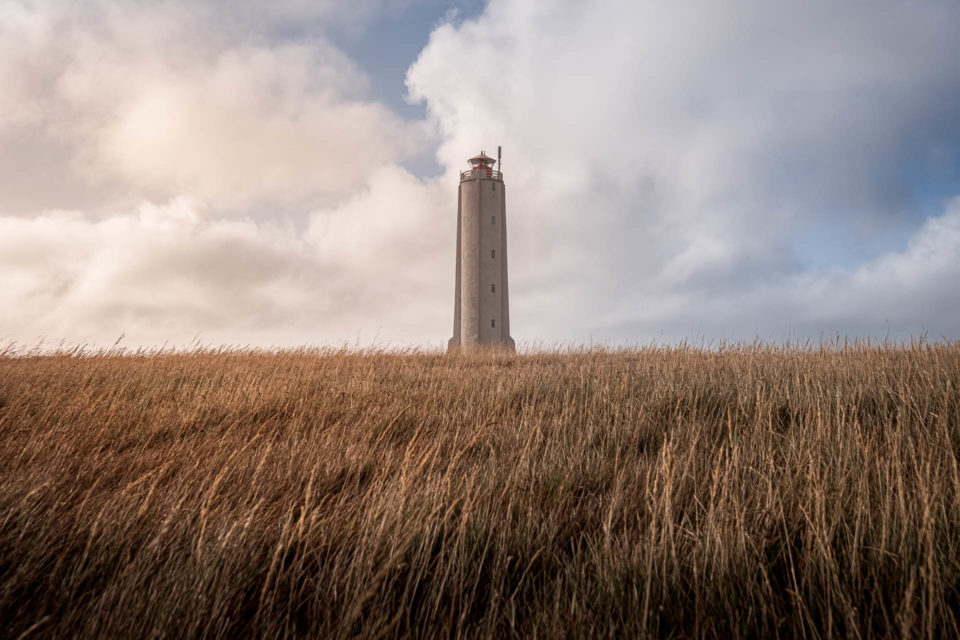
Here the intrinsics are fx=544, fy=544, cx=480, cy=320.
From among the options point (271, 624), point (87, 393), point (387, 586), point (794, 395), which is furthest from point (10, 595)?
point (794, 395)

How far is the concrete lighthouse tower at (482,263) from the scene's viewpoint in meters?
24.0

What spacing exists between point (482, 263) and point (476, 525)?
22.1m

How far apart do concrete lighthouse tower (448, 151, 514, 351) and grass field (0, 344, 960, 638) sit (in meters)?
18.7

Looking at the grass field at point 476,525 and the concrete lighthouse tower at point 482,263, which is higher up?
the concrete lighthouse tower at point 482,263

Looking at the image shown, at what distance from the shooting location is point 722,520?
2188 mm

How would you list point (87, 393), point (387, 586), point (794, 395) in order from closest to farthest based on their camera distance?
point (387, 586), point (794, 395), point (87, 393)

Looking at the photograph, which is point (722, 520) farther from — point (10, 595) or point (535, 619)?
point (10, 595)

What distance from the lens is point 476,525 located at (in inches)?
93.4

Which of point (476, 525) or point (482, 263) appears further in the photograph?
point (482, 263)

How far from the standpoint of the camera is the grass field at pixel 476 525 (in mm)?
1780

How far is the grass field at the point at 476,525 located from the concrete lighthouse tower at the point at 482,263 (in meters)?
18.7

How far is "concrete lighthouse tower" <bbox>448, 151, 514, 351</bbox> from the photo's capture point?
24.0 m

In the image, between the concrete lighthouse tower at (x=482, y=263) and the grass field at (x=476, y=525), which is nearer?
the grass field at (x=476, y=525)

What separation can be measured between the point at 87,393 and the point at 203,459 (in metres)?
2.87
